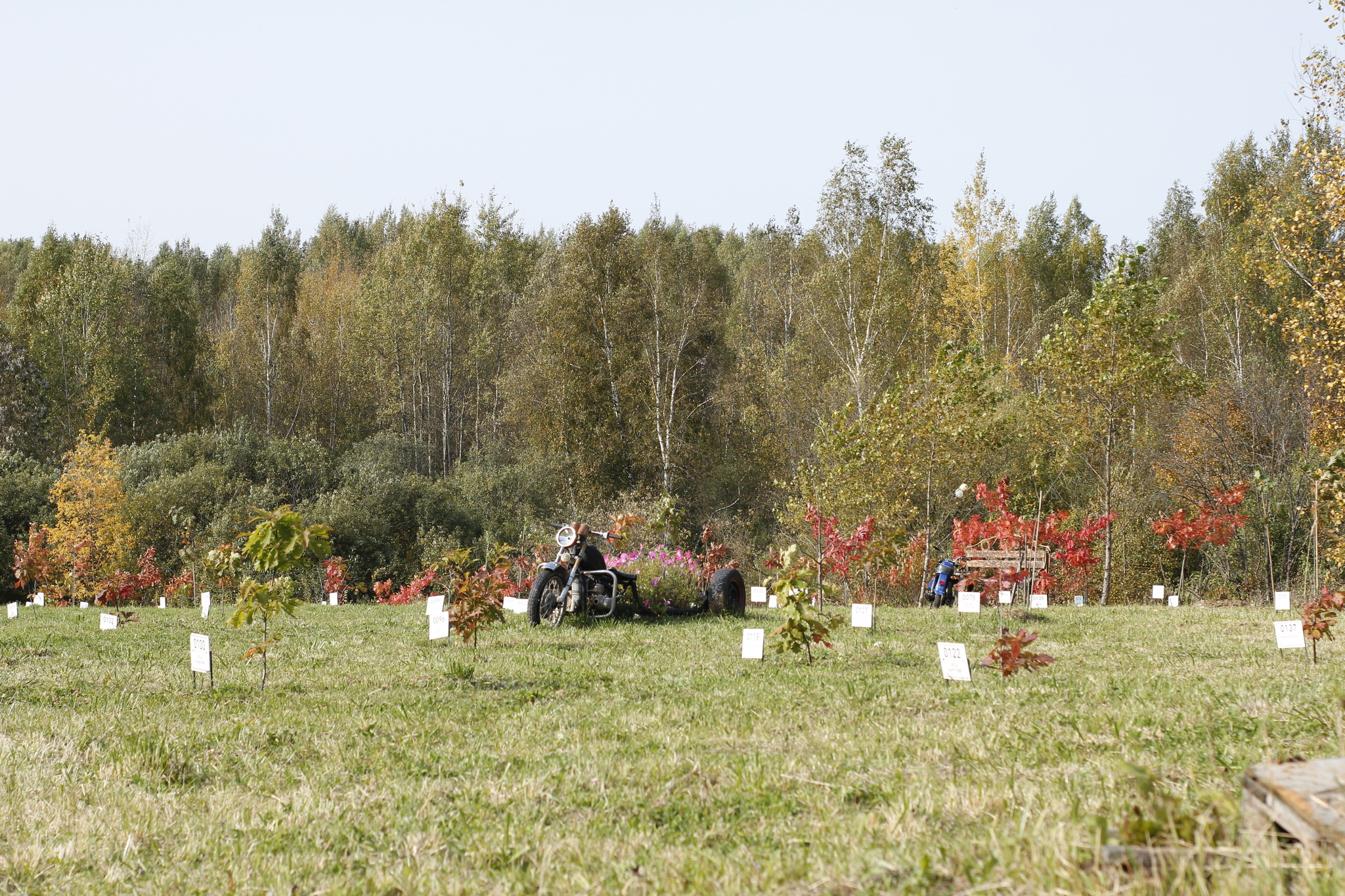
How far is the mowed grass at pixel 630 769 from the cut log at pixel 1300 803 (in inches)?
2.4

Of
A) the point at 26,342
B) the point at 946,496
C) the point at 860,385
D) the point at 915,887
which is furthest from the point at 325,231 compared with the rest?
the point at 915,887

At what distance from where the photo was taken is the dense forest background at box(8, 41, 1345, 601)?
18.6 meters

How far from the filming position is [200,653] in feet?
21.8

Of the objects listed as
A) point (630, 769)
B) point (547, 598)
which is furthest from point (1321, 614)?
point (547, 598)

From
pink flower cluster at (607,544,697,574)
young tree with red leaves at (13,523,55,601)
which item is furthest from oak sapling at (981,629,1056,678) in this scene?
young tree with red leaves at (13,523,55,601)

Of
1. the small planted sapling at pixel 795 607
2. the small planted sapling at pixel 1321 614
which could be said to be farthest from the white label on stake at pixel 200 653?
the small planted sapling at pixel 1321 614

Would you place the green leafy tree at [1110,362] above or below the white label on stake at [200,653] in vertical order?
above

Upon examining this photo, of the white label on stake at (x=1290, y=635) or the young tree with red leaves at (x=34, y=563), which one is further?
the young tree with red leaves at (x=34, y=563)

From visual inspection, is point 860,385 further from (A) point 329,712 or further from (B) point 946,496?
(A) point 329,712

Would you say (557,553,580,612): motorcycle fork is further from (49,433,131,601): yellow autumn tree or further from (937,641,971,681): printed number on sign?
(49,433,131,601): yellow autumn tree

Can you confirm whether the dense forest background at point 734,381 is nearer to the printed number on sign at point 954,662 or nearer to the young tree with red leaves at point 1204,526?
the young tree with red leaves at point 1204,526

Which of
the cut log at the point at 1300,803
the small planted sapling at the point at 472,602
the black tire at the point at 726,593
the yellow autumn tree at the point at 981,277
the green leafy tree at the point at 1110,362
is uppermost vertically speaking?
the yellow autumn tree at the point at 981,277

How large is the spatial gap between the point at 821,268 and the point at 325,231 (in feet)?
138

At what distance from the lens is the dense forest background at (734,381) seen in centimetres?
1859
